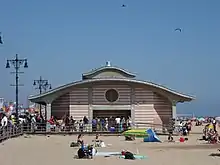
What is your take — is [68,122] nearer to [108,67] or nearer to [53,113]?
[53,113]

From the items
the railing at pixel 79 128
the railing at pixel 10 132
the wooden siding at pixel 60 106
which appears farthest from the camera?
the wooden siding at pixel 60 106

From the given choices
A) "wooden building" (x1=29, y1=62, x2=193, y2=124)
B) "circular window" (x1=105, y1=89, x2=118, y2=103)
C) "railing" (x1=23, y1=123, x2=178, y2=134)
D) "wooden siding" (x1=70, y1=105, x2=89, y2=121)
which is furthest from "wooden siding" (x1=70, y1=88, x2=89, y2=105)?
"railing" (x1=23, y1=123, x2=178, y2=134)

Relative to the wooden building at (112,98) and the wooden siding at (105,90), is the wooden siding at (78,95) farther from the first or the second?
the wooden siding at (105,90)

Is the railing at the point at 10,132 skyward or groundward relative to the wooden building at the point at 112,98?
groundward

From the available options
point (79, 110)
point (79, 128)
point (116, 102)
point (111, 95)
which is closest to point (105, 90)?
point (111, 95)

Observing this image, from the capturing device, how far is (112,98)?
37.2m

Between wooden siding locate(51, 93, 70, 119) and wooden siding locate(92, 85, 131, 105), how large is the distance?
6.84 ft

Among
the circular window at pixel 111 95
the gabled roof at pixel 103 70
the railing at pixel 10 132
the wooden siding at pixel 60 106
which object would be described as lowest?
the railing at pixel 10 132

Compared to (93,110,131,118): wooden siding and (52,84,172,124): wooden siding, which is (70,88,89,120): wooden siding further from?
(93,110,131,118): wooden siding

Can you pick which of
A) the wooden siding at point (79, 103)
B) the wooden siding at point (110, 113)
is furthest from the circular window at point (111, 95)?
the wooden siding at point (79, 103)

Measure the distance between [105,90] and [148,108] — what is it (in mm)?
3478

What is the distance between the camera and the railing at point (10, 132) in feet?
84.9

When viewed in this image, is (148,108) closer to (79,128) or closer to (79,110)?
(79,110)

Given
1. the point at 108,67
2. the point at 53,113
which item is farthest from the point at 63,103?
the point at 108,67
